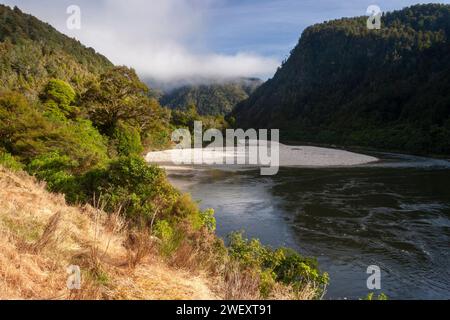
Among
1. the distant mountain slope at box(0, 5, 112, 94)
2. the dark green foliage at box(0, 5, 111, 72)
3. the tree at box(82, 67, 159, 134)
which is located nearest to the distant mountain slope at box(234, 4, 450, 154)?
the tree at box(82, 67, 159, 134)

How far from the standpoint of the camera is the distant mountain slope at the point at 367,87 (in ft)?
274

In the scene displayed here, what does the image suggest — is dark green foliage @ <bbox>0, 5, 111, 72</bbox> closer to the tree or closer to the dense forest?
the tree

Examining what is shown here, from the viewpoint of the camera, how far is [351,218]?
2164 cm

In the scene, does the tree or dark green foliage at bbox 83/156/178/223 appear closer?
dark green foliage at bbox 83/156/178/223

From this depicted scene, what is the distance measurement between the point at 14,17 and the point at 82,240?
12252 centimetres

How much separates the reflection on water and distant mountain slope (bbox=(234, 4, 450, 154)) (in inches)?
1431

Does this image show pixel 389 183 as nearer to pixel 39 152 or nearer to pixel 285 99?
pixel 39 152

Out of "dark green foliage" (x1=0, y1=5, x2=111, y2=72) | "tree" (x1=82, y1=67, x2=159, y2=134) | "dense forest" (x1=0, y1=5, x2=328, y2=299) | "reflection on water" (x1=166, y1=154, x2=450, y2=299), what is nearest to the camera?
"dense forest" (x1=0, y1=5, x2=328, y2=299)

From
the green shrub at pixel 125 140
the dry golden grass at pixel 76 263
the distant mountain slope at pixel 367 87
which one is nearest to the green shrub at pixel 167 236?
the dry golden grass at pixel 76 263

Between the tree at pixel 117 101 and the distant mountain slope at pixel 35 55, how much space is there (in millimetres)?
12392

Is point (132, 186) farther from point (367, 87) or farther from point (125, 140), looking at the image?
point (367, 87)

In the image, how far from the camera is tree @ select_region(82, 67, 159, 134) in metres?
34.2
